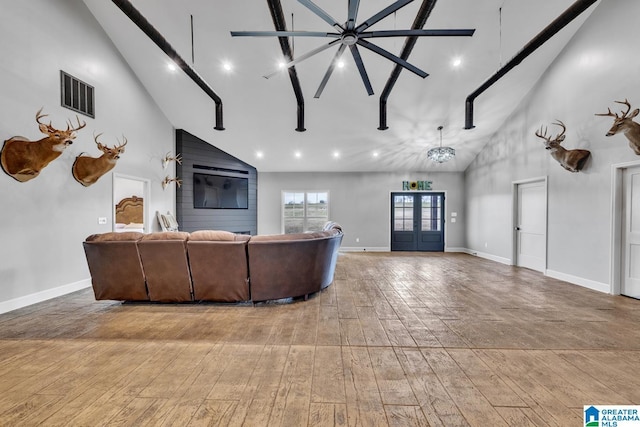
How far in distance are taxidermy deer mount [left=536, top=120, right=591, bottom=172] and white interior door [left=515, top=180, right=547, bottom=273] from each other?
0.82 meters

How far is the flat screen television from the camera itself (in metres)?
7.48

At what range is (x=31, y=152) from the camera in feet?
11.6

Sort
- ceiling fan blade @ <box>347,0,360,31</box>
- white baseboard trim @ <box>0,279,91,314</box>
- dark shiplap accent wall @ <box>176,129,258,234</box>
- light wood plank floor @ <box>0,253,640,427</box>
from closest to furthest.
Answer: light wood plank floor @ <box>0,253,640,427</box> → ceiling fan blade @ <box>347,0,360,31</box> → white baseboard trim @ <box>0,279,91,314</box> → dark shiplap accent wall @ <box>176,129,258,234</box>

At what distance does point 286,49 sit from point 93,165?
3.67 metres

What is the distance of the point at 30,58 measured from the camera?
3693mm

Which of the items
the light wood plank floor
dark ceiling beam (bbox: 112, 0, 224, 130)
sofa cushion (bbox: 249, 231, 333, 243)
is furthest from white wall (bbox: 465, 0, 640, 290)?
dark ceiling beam (bbox: 112, 0, 224, 130)

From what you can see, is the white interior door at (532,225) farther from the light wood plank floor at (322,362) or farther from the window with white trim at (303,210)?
the window with white trim at (303,210)

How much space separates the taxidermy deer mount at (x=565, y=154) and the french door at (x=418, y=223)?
4129mm

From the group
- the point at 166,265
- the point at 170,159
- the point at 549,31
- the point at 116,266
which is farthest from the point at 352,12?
the point at 170,159

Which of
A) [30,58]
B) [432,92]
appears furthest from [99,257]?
[432,92]

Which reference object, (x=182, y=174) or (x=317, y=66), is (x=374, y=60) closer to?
(x=317, y=66)

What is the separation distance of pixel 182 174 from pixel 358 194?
5.29m

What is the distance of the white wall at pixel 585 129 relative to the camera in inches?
155

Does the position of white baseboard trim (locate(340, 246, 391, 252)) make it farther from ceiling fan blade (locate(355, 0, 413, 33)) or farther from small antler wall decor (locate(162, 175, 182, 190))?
ceiling fan blade (locate(355, 0, 413, 33))
